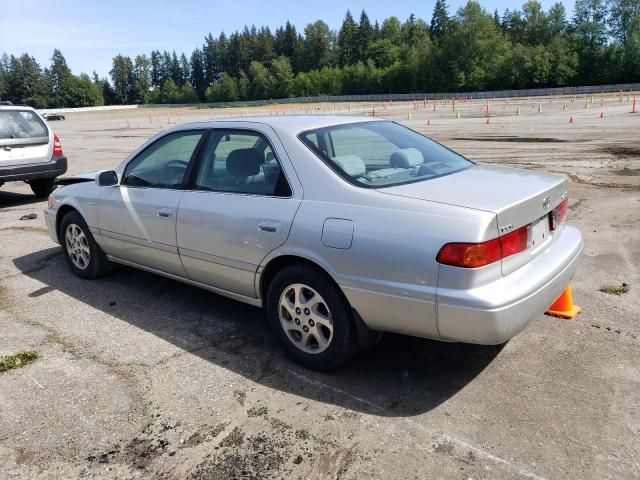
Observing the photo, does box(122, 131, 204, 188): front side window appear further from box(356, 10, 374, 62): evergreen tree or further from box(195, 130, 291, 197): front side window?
box(356, 10, 374, 62): evergreen tree

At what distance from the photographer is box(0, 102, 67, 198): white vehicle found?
9.25 meters

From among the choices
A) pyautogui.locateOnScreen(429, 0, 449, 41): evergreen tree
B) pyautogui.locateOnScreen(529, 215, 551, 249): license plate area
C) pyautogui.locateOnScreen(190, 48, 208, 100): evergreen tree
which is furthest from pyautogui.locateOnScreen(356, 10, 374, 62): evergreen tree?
pyautogui.locateOnScreen(529, 215, 551, 249): license plate area

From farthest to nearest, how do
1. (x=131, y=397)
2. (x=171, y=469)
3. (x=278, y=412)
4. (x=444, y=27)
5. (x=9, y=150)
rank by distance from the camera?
1. (x=444, y=27)
2. (x=9, y=150)
3. (x=131, y=397)
4. (x=278, y=412)
5. (x=171, y=469)

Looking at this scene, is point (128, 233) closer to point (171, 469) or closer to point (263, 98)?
point (171, 469)

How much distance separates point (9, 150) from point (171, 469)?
853cm

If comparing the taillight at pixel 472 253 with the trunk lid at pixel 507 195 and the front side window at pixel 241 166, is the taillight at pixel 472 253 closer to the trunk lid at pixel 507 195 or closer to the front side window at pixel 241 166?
the trunk lid at pixel 507 195

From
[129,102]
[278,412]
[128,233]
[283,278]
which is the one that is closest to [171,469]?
[278,412]

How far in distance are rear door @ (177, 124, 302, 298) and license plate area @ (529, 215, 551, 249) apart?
4.65ft

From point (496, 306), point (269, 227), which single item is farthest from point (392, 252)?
point (269, 227)

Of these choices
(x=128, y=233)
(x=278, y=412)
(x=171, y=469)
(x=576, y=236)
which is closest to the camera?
(x=171, y=469)

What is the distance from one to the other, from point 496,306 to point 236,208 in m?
1.83

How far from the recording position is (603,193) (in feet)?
27.2

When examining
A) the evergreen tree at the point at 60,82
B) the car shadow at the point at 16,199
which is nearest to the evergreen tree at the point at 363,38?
the evergreen tree at the point at 60,82

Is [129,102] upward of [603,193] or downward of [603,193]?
upward
